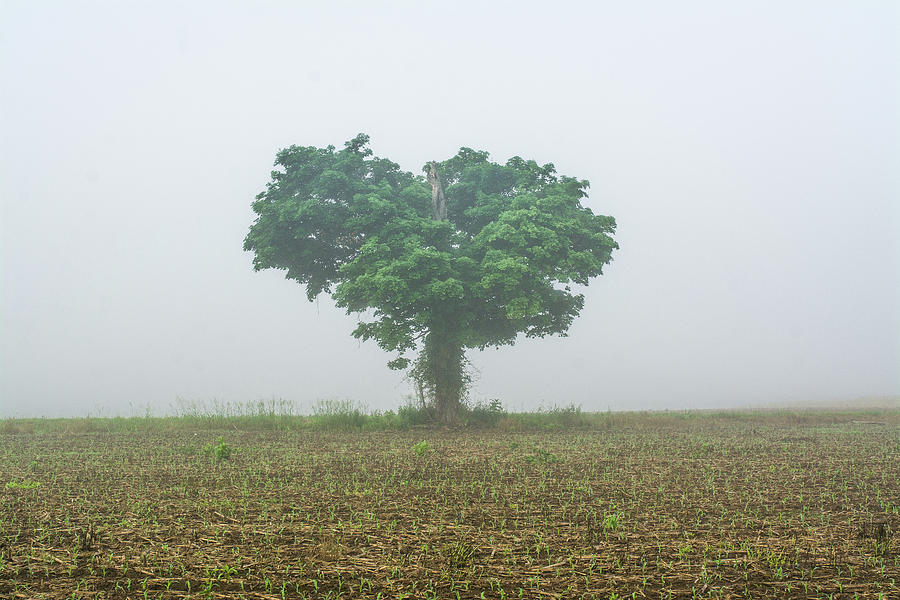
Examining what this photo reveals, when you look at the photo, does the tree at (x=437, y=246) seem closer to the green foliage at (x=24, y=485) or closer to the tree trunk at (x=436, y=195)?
the tree trunk at (x=436, y=195)

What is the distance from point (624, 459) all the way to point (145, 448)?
1255 centimetres

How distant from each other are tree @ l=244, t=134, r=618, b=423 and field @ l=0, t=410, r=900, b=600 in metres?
7.71

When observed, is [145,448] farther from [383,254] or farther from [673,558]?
[673,558]

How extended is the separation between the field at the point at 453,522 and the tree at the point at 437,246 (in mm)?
7709

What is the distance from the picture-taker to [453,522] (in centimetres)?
838

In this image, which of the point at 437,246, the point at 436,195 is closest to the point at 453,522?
the point at 437,246

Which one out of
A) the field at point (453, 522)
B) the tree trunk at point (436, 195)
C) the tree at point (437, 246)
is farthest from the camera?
the tree trunk at point (436, 195)

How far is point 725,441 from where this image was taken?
18.8m

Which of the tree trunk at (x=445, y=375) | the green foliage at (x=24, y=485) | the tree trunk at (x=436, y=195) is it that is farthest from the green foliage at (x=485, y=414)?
the green foliage at (x=24, y=485)

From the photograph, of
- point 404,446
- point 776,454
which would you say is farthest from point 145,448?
point 776,454

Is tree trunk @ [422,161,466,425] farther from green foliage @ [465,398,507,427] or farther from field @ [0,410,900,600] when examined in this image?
field @ [0,410,900,600]

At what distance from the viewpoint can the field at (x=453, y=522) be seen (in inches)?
246

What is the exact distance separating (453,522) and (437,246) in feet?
56.4

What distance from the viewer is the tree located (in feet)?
76.2
